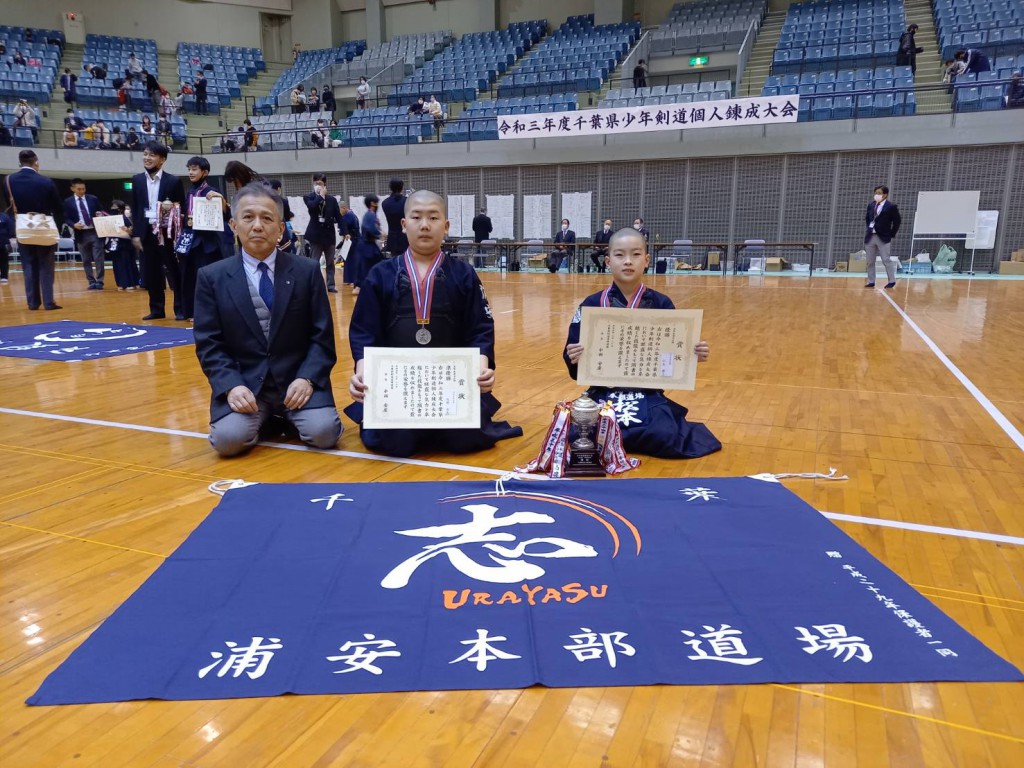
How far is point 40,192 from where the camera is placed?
7281mm

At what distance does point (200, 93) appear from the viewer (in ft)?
64.2

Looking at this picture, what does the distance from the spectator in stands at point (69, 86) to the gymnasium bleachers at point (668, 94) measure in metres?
13.5

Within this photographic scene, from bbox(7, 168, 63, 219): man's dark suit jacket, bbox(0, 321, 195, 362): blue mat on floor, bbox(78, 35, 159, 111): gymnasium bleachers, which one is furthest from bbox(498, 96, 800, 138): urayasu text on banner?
bbox(78, 35, 159, 111): gymnasium bleachers

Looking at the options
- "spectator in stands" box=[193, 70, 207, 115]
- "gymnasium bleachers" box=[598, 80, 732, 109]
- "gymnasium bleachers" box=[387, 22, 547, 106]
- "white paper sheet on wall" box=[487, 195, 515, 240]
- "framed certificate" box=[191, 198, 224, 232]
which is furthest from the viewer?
"spectator in stands" box=[193, 70, 207, 115]

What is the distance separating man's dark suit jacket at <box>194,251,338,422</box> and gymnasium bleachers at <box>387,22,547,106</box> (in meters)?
16.5

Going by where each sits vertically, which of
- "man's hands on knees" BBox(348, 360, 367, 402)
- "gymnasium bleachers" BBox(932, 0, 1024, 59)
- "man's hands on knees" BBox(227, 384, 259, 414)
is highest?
"gymnasium bleachers" BBox(932, 0, 1024, 59)

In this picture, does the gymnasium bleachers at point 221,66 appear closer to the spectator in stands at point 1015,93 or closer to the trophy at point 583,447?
the spectator in stands at point 1015,93

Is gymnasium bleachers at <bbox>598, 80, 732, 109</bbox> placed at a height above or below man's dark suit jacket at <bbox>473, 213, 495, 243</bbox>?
above

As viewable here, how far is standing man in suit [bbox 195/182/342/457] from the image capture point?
2.97 metres

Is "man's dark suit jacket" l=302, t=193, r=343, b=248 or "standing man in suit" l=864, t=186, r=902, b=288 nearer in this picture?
"man's dark suit jacket" l=302, t=193, r=343, b=248

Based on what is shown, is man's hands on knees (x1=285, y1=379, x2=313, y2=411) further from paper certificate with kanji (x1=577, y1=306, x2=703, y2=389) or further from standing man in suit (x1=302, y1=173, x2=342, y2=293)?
standing man in suit (x1=302, y1=173, x2=342, y2=293)

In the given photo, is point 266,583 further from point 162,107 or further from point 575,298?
point 162,107

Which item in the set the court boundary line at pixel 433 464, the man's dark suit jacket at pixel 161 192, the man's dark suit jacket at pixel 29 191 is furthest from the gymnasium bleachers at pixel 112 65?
the court boundary line at pixel 433 464

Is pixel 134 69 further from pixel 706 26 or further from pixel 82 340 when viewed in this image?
pixel 82 340
